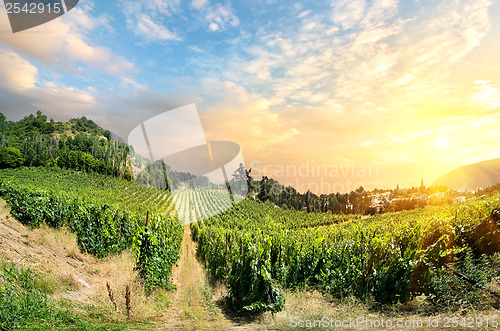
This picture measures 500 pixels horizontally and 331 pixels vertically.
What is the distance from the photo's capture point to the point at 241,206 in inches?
2618

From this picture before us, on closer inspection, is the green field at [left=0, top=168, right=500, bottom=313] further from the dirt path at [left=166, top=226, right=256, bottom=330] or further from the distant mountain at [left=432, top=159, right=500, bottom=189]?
the distant mountain at [left=432, top=159, right=500, bottom=189]

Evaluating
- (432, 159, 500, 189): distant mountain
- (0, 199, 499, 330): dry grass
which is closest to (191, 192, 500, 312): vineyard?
(0, 199, 499, 330): dry grass

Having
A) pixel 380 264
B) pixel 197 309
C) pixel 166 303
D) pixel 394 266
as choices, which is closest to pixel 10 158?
pixel 166 303

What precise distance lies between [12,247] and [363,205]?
3275 inches

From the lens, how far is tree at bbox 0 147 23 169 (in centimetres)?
9212

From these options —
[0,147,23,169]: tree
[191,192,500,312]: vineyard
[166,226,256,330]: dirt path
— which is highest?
[0,147,23,169]: tree

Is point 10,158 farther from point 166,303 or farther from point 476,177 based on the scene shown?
point 476,177

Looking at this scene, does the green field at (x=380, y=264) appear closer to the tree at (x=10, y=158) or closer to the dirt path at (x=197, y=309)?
the dirt path at (x=197, y=309)

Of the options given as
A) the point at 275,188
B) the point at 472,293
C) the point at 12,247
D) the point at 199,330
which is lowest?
the point at 199,330

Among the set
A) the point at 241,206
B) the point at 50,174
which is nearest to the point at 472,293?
the point at 241,206

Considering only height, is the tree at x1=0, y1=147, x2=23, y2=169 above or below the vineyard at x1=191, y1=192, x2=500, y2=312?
above

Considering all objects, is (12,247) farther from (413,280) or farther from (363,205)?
(363,205)

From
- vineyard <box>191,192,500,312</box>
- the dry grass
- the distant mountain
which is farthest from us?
the distant mountain

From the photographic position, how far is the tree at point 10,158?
302ft
